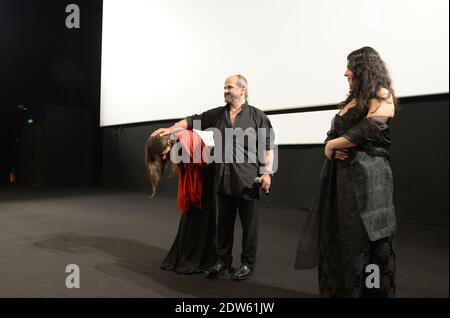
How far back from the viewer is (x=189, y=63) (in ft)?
14.7

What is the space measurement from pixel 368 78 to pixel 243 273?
1.10 metres

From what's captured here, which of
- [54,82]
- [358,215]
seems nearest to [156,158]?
[358,215]

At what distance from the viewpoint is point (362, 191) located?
1407 millimetres

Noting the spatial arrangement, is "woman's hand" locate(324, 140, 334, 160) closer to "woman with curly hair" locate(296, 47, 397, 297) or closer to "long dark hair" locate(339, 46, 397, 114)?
"woman with curly hair" locate(296, 47, 397, 297)

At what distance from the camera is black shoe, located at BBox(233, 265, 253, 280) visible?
6.36 ft

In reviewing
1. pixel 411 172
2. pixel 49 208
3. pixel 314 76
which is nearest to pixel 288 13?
pixel 314 76

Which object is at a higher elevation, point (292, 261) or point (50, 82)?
point (50, 82)

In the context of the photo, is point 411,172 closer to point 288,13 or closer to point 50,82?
point 288,13

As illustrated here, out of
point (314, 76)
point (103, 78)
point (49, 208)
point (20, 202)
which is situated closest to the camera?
point (314, 76)

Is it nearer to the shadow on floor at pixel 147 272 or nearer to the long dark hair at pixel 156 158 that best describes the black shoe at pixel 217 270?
the shadow on floor at pixel 147 272

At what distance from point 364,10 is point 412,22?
0.40 m

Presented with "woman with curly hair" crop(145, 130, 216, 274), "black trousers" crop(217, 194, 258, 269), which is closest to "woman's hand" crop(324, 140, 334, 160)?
"black trousers" crop(217, 194, 258, 269)

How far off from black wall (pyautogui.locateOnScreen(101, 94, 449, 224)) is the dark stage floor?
0.53 ft

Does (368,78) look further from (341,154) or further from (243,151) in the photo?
(243,151)
